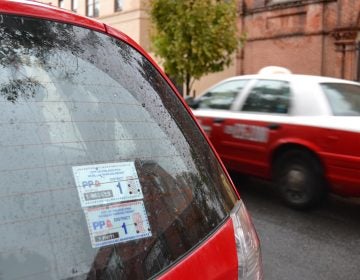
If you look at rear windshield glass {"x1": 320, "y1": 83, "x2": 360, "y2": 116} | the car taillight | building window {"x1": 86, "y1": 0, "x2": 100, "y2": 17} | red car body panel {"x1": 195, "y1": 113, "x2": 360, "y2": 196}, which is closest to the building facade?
rear windshield glass {"x1": 320, "y1": 83, "x2": 360, "y2": 116}

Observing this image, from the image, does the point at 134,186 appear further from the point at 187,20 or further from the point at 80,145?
the point at 187,20

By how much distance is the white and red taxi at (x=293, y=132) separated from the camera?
225 inches

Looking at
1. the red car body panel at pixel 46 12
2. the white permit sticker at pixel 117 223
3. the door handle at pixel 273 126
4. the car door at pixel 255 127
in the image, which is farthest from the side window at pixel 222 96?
the white permit sticker at pixel 117 223

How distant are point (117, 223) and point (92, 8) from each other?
27067 mm

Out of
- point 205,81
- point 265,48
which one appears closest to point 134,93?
Result: point 265,48

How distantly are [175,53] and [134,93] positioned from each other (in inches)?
533

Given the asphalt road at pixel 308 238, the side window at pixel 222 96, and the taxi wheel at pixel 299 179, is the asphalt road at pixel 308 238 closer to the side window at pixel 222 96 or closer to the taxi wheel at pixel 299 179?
the taxi wheel at pixel 299 179

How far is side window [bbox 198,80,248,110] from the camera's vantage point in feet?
23.9

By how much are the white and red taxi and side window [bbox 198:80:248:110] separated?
2 cm

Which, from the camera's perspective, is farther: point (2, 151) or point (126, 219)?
point (126, 219)

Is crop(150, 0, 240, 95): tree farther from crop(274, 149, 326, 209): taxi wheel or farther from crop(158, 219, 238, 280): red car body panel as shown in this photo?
crop(158, 219, 238, 280): red car body panel

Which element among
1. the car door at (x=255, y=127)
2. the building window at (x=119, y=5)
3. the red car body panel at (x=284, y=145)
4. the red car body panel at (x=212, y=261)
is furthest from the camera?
the building window at (x=119, y=5)

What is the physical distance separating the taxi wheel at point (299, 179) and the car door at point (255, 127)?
0.25 metres

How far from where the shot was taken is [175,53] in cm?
1523
